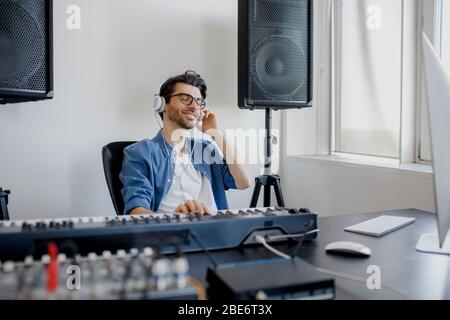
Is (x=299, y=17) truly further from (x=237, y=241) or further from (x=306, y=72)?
(x=237, y=241)

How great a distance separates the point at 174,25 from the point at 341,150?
1389mm

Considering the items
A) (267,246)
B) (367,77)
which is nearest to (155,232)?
(267,246)

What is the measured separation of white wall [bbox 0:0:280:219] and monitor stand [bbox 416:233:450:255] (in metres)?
1.78

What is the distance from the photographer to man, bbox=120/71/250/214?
1919mm

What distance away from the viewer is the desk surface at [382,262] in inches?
30.9

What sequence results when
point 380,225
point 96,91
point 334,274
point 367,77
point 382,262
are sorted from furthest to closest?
point 367,77, point 96,91, point 380,225, point 382,262, point 334,274

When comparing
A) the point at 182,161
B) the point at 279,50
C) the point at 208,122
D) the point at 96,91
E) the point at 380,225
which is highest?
the point at 279,50

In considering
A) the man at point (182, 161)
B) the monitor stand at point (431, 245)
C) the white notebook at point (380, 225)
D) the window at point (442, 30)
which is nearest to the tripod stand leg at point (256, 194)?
the man at point (182, 161)

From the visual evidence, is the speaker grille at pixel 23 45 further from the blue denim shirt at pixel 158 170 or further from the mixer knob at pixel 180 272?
the mixer knob at pixel 180 272

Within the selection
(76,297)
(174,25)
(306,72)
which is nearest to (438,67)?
(76,297)

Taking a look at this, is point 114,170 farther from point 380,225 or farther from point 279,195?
point 380,225

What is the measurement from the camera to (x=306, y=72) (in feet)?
8.07

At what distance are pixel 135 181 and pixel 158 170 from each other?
164mm

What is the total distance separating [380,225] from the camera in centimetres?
133
